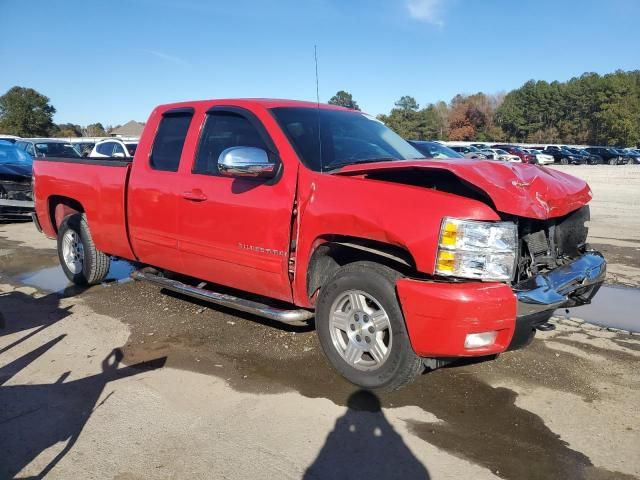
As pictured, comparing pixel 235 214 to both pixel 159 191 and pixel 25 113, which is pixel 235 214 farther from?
pixel 25 113

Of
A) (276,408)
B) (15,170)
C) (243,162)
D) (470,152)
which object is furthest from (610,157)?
(276,408)

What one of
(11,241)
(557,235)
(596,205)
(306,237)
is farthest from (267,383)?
(596,205)

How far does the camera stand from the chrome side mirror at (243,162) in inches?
148

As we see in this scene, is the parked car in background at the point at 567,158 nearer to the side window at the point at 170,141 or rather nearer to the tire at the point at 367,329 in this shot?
the side window at the point at 170,141

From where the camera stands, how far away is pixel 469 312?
3061 millimetres

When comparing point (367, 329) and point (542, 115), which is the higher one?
point (542, 115)

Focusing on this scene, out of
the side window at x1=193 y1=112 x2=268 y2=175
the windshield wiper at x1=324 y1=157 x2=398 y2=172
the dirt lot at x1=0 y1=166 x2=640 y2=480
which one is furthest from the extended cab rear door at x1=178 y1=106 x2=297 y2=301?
the dirt lot at x1=0 y1=166 x2=640 y2=480

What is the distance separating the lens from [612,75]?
8981cm

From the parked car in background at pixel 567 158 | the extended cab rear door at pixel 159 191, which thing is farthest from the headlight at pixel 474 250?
the parked car in background at pixel 567 158

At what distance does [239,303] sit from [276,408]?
109cm

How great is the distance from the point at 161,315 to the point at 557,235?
144 inches

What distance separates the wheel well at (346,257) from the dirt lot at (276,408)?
0.71m

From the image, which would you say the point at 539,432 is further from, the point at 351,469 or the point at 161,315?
the point at 161,315

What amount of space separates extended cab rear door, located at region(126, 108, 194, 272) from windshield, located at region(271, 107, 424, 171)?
3.67 ft
